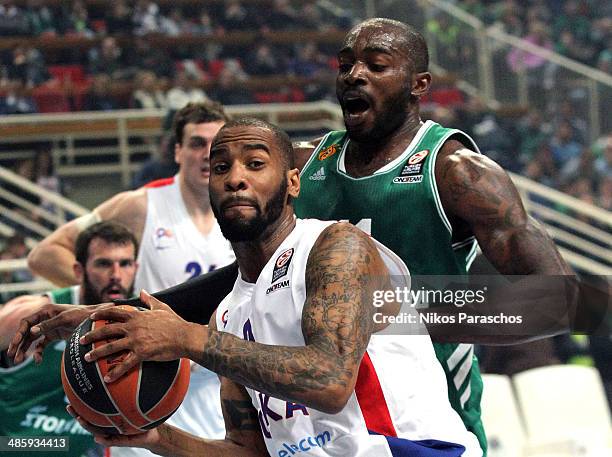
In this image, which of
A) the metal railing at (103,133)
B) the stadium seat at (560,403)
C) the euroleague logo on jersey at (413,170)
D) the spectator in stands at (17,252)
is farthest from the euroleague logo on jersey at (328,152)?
the metal railing at (103,133)

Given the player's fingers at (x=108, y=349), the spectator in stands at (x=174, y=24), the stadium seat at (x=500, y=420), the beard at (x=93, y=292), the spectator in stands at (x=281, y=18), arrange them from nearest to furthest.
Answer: the player's fingers at (x=108, y=349) < the beard at (x=93, y=292) < the stadium seat at (x=500, y=420) < the spectator in stands at (x=174, y=24) < the spectator in stands at (x=281, y=18)

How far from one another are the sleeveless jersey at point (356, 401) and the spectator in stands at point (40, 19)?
370 inches

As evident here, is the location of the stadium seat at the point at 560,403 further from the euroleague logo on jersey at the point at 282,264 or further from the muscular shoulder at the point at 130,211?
the euroleague logo on jersey at the point at 282,264

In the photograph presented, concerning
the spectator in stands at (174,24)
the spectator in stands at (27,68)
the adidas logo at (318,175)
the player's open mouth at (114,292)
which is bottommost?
the adidas logo at (318,175)

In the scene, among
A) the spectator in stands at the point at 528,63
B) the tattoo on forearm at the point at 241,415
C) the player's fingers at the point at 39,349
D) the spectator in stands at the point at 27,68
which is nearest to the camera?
the player's fingers at the point at 39,349

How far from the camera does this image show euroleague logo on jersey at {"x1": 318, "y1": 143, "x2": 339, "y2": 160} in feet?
11.5

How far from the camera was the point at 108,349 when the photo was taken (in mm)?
2195

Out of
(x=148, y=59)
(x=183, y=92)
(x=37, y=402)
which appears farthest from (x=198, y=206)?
(x=148, y=59)

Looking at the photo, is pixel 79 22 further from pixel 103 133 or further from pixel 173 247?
pixel 173 247

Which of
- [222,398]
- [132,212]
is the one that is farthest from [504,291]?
[132,212]

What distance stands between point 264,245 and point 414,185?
651 mm

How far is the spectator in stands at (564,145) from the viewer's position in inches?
463

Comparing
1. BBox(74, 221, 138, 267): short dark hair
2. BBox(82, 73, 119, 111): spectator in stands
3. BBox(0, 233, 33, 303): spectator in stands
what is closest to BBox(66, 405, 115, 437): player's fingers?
BBox(74, 221, 138, 267): short dark hair

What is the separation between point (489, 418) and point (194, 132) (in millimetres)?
2428
